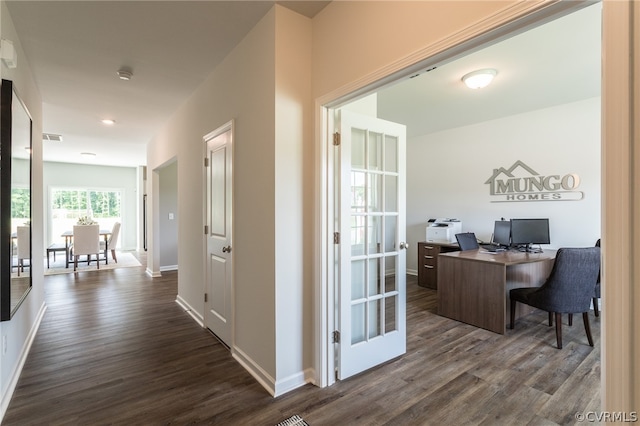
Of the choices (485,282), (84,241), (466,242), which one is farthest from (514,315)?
(84,241)

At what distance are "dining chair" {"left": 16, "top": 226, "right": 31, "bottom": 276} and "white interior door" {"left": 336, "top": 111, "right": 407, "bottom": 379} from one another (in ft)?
7.79

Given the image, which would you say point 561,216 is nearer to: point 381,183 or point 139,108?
point 381,183

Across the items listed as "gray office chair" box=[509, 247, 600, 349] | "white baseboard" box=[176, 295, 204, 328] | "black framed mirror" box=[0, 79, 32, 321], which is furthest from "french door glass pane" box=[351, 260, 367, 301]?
"black framed mirror" box=[0, 79, 32, 321]

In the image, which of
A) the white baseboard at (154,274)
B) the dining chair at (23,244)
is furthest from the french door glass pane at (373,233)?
the white baseboard at (154,274)

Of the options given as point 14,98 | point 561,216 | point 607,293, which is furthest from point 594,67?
point 14,98

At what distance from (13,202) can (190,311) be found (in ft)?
7.24

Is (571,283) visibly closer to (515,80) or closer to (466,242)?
(466,242)

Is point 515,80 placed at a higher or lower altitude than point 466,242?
higher

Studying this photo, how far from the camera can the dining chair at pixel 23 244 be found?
2234mm

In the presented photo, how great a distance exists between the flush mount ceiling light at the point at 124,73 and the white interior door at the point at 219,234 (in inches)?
36.9

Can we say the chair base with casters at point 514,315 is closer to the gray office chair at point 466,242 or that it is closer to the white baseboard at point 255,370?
the gray office chair at point 466,242

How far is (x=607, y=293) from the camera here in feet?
3.25

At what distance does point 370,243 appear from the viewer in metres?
2.47

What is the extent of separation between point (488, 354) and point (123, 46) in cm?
415
